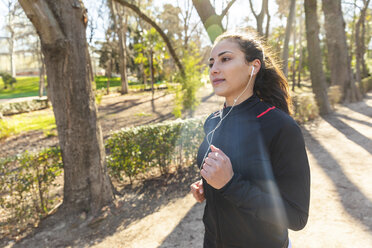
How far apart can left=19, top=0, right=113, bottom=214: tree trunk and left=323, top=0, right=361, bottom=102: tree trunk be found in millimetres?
13019

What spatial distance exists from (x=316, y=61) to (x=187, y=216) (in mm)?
9750

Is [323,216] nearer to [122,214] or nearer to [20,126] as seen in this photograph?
[122,214]

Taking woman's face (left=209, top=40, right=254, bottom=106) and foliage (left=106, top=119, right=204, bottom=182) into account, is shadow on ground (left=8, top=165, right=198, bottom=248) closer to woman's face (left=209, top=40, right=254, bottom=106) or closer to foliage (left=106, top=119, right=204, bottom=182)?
foliage (left=106, top=119, right=204, bottom=182)

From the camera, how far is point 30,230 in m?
4.03

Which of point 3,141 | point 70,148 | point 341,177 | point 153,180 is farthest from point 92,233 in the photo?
point 3,141

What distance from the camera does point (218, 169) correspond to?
1.18 metres

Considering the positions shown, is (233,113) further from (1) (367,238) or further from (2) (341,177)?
(2) (341,177)

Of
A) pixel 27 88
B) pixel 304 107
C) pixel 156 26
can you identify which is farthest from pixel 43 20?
pixel 27 88

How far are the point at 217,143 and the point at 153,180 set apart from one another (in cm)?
425

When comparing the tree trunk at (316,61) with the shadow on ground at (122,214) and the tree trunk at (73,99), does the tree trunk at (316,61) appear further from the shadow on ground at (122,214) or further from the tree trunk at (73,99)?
the tree trunk at (73,99)

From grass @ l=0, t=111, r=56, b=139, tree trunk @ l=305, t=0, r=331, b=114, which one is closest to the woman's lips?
tree trunk @ l=305, t=0, r=331, b=114

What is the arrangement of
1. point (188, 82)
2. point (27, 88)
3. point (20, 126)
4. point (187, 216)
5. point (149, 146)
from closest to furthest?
point (187, 216)
point (149, 146)
point (188, 82)
point (20, 126)
point (27, 88)

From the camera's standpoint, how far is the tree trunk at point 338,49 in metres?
12.4

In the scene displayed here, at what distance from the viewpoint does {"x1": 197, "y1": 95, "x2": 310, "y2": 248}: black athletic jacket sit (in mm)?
1190
